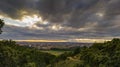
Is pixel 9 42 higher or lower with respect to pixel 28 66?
higher

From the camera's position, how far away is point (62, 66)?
109 m

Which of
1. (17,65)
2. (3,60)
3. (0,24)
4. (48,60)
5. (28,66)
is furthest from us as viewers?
(48,60)

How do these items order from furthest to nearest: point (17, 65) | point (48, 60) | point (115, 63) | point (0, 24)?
point (48, 60) → point (17, 65) → point (0, 24) → point (115, 63)

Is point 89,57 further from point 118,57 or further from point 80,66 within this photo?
point 118,57

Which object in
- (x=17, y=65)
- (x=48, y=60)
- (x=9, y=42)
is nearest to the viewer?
(x=17, y=65)

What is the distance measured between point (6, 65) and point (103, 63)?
3549cm

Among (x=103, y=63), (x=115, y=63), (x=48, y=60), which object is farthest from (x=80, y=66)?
(x=48, y=60)

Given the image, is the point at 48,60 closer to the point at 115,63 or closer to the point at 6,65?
the point at 6,65

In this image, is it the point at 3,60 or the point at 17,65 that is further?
the point at 17,65

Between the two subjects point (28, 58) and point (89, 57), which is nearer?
point (89, 57)

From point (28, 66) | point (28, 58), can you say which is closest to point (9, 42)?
point (28, 58)

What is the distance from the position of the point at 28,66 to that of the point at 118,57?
50.4 m

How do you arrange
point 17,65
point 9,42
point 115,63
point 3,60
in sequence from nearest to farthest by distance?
point 115,63
point 3,60
point 17,65
point 9,42

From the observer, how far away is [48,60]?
482ft
